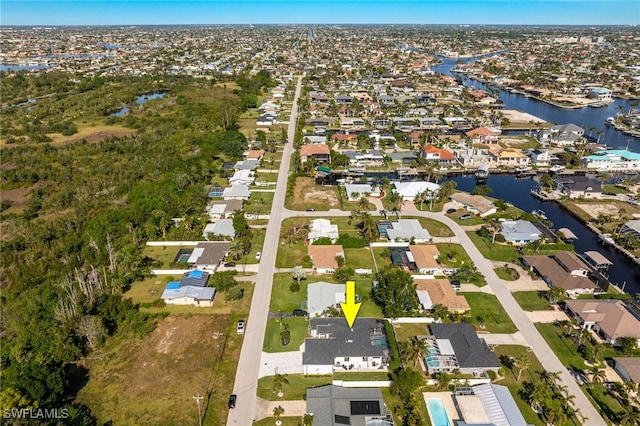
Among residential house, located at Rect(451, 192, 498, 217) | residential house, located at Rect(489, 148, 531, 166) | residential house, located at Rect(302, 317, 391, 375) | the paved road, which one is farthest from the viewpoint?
residential house, located at Rect(489, 148, 531, 166)

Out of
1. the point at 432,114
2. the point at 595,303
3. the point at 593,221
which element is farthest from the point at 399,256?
the point at 432,114

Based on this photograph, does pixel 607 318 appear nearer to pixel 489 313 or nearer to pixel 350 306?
pixel 489 313

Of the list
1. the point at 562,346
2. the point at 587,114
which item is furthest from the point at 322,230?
the point at 587,114

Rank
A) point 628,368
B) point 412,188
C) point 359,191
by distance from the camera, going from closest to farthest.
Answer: point 628,368 → point 359,191 → point 412,188

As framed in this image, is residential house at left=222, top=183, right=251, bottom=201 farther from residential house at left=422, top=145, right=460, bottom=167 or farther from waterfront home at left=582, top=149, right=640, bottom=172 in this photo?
waterfront home at left=582, top=149, right=640, bottom=172

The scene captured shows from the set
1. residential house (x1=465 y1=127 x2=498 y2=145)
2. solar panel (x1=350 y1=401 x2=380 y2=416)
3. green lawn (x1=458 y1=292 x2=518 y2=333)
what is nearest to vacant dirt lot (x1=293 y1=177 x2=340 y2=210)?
green lawn (x1=458 y1=292 x2=518 y2=333)

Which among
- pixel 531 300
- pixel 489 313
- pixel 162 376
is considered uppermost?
pixel 531 300
